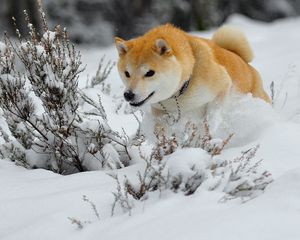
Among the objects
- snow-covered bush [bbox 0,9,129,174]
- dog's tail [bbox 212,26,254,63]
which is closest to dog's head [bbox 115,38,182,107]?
snow-covered bush [bbox 0,9,129,174]

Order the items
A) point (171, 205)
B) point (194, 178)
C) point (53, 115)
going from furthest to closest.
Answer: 1. point (53, 115)
2. point (194, 178)
3. point (171, 205)

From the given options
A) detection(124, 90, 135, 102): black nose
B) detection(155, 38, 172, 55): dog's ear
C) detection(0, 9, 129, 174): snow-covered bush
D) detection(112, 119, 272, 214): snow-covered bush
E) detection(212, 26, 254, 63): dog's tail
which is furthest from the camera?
detection(212, 26, 254, 63): dog's tail

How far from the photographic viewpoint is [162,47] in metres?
4.66

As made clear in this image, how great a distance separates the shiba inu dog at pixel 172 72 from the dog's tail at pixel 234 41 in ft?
2.06

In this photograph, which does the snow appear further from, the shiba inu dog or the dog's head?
the dog's head

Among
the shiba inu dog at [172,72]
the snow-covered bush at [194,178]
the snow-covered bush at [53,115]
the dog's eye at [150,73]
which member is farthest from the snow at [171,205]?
the dog's eye at [150,73]

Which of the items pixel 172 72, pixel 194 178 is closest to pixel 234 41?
pixel 172 72

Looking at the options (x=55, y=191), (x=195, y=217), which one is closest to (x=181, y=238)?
(x=195, y=217)

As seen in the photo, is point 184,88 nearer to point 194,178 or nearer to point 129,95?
point 129,95

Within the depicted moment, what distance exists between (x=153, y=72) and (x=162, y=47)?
20cm

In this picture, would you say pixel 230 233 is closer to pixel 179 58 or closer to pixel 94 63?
pixel 179 58

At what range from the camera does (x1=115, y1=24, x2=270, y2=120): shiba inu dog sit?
15.3 feet

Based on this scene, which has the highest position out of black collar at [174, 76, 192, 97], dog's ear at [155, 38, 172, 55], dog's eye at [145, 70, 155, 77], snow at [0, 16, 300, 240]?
dog's ear at [155, 38, 172, 55]

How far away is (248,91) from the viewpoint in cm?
552
